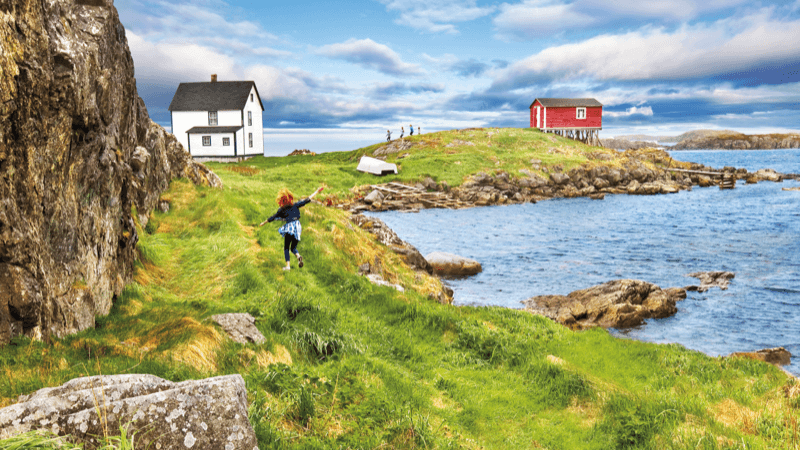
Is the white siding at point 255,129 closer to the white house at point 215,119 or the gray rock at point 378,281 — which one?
the white house at point 215,119

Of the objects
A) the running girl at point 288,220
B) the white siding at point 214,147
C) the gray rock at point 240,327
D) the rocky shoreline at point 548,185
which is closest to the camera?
the gray rock at point 240,327

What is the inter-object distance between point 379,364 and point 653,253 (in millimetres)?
29331

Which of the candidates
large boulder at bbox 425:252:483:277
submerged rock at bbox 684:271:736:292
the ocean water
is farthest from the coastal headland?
submerged rock at bbox 684:271:736:292

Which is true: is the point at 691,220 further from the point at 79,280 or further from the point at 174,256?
the point at 79,280

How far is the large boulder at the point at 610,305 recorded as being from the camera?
18469 mm

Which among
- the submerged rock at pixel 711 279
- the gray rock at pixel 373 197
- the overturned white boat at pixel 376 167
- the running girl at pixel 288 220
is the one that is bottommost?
the submerged rock at pixel 711 279

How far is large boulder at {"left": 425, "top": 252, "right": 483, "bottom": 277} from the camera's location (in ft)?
84.2

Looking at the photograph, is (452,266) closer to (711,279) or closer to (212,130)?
(711,279)

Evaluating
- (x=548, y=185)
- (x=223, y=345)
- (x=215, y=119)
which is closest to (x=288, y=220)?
(x=223, y=345)

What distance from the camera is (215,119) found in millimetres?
64562

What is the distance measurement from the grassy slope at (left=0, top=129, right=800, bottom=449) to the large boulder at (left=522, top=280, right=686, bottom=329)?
4.76 m

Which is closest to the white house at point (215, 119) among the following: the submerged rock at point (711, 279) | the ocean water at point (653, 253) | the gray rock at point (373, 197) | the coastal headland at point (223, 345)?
the gray rock at point (373, 197)

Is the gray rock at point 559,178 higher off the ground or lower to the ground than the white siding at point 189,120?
lower

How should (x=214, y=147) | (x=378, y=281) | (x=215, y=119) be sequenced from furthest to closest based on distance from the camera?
(x=215, y=119) < (x=214, y=147) < (x=378, y=281)
